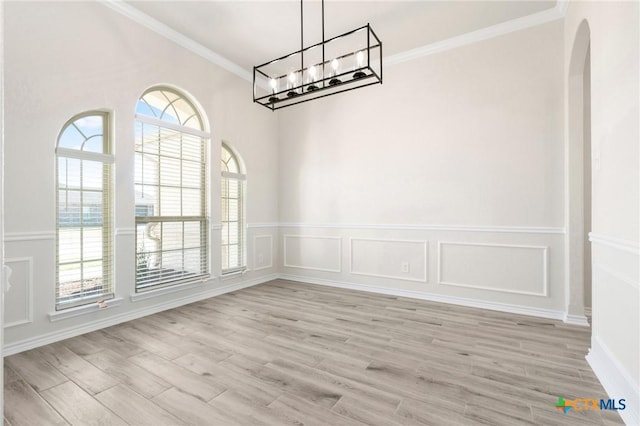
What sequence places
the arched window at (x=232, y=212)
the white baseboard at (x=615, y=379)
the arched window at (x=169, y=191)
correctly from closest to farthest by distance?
the white baseboard at (x=615, y=379), the arched window at (x=169, y=191), the arched window at (x=232, y=212)

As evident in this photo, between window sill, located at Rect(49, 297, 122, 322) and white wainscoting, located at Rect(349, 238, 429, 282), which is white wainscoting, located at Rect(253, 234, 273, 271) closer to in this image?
white wainscoting, located at Rect(349, 238, 429, 282)

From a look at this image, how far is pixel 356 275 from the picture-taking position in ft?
14.7

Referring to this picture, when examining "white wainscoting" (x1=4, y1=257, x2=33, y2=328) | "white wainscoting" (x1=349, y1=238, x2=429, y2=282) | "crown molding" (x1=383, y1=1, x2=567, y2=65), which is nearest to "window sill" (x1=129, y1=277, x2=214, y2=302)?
"white wainscoting" (x1=4, y1=257, x2=33, y2=328)

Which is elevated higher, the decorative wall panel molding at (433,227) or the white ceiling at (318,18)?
the white ceiling at (318,18)

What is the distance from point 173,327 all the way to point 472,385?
2.55m

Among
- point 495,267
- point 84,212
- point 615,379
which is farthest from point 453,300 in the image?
point 84,212

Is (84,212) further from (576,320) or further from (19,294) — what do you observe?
(576,320)

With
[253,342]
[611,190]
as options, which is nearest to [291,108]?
[253,342]

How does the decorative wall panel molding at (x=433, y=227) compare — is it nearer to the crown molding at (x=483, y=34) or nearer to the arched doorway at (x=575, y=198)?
the arched doorway at (x=575, y=198)

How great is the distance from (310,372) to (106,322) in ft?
7.00

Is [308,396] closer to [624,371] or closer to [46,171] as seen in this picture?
[624,371]

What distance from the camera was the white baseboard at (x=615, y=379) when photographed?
1.67 m

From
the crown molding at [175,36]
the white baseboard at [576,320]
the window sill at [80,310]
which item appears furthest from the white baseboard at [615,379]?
the crown molding at [175,36]

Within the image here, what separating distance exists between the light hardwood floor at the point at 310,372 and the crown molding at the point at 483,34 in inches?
120
